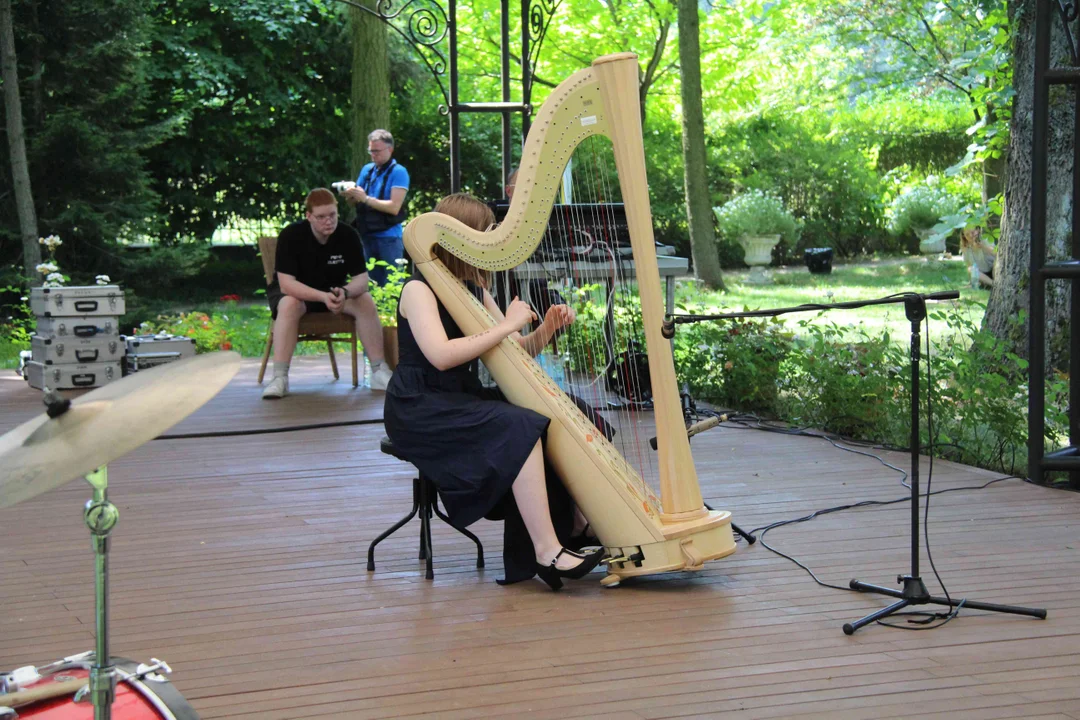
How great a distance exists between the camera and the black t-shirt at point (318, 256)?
6488 mm

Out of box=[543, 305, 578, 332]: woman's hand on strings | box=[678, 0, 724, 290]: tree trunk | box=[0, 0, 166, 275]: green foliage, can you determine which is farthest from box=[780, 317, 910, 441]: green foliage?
box=[0, 0, 166, 275]: green foliage

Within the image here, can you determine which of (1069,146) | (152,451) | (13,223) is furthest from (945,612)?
(13,223)

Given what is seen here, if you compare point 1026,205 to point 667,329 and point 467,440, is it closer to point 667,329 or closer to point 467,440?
point 667,329

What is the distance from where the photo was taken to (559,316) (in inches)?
131

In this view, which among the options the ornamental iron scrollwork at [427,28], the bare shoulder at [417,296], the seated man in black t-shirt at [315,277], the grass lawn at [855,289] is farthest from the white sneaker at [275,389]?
the grass lawn at [855,289]

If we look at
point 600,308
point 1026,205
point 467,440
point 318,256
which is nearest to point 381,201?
point 318,256

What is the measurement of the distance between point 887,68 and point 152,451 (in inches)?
530

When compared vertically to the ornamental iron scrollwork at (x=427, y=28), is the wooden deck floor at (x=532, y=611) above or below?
below

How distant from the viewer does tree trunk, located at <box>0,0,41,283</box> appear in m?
9.95

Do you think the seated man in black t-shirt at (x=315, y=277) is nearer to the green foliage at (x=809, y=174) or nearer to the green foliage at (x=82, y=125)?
the green foliage at (x=82, y=125)

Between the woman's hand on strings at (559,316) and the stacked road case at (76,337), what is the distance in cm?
450

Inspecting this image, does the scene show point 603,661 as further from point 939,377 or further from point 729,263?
point 729,263

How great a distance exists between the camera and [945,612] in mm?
2967

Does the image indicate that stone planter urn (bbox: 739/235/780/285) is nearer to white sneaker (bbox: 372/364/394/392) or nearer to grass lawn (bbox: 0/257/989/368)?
grass lawn (bbox: 0/257/989/368)
